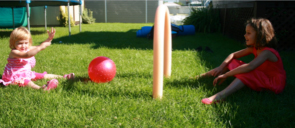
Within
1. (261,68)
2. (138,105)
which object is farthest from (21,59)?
(261,68)

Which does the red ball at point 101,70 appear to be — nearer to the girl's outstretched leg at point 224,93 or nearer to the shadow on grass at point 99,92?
the shadow on grass at point 99,92

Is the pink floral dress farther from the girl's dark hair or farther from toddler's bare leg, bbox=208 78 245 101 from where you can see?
the girl's dark hair

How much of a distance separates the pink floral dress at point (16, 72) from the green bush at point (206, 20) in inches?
337

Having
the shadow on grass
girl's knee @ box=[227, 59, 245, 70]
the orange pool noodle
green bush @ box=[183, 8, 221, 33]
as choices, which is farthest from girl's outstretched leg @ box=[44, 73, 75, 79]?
green bush @ box=[183, 8, 221, 33]

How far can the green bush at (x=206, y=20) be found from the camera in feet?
35.6

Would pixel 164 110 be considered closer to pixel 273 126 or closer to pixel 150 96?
pixel 150 96

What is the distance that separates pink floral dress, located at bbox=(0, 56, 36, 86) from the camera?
319 cm

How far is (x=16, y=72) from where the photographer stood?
326 cm

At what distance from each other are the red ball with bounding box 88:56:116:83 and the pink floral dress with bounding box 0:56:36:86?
2.79 feet

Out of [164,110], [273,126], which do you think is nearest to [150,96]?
[164,110]

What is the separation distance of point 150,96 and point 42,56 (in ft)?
11.2

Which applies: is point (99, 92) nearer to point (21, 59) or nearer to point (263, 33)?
point (21, 59)

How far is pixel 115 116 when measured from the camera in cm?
234

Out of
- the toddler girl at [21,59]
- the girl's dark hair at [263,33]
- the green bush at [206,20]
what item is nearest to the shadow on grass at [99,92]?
the toddler girl at [21,59]
